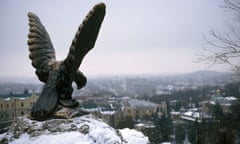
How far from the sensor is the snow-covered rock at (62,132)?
12.8ft

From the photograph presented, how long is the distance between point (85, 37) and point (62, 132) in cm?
149

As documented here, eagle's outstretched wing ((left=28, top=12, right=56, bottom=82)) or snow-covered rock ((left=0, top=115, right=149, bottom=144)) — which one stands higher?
eagle's outstretched wing ((left=28, top=12, right=56, bottom=82))

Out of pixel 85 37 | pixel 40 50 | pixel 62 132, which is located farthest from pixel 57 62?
pixel 62 132

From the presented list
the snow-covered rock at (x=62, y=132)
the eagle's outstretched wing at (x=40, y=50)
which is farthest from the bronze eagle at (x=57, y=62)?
the snow-covered rock at (x=62, y=132)

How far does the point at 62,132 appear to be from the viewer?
4047 millimetres

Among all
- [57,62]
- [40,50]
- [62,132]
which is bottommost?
[62,132]

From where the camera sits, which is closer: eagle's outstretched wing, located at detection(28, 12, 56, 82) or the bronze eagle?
the bronze eagle

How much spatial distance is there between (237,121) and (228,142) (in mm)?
2974

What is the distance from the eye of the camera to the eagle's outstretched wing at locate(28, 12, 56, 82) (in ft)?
15.7

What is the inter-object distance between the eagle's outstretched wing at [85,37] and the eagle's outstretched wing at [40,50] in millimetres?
456

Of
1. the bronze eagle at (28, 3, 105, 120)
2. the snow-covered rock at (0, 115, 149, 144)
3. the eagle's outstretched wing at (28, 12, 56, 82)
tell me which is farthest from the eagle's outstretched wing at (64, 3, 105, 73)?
the snow-covered rock at (0, 115, 149, 144)

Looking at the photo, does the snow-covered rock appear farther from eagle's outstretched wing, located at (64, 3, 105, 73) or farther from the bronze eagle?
eagle's outstretched wing, located at (64, 3, 105, 73)

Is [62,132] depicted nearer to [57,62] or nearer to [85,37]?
[57,62]

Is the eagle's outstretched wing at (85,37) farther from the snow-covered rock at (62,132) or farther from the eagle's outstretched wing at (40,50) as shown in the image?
the snow-covered rock at (62,132)
